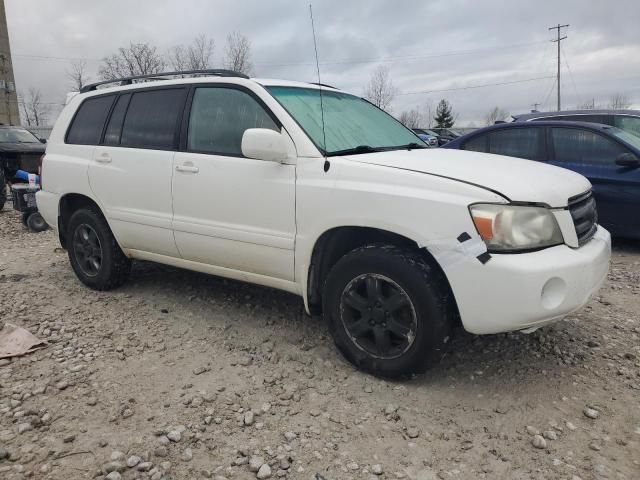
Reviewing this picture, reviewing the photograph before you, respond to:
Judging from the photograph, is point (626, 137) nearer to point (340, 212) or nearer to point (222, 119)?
point (340, 212)

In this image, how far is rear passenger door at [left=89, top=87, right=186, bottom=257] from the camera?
13.0 ft

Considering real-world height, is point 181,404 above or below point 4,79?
below

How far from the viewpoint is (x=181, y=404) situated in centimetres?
286

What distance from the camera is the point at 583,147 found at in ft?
20.0

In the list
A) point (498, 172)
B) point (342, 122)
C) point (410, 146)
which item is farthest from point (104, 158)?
point (498, 172)

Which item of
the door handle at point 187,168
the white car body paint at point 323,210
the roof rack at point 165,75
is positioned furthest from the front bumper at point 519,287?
the roof rack at point 165,75

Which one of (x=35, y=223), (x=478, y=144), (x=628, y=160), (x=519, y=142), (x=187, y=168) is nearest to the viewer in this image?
(x=187, y=168)

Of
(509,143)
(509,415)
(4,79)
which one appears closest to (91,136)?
(509,415)

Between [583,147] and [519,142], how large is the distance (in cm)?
73

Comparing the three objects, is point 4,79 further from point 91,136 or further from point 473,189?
point 473,189

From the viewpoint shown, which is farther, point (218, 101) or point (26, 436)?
point (218, 101)

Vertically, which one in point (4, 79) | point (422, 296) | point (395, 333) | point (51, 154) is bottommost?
point (395, 333)

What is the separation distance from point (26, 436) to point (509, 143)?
591 centimetres

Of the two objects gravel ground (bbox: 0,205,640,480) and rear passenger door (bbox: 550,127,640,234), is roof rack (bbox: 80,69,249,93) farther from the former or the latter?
rear passenger door (bbox: 550,127,640,234)
